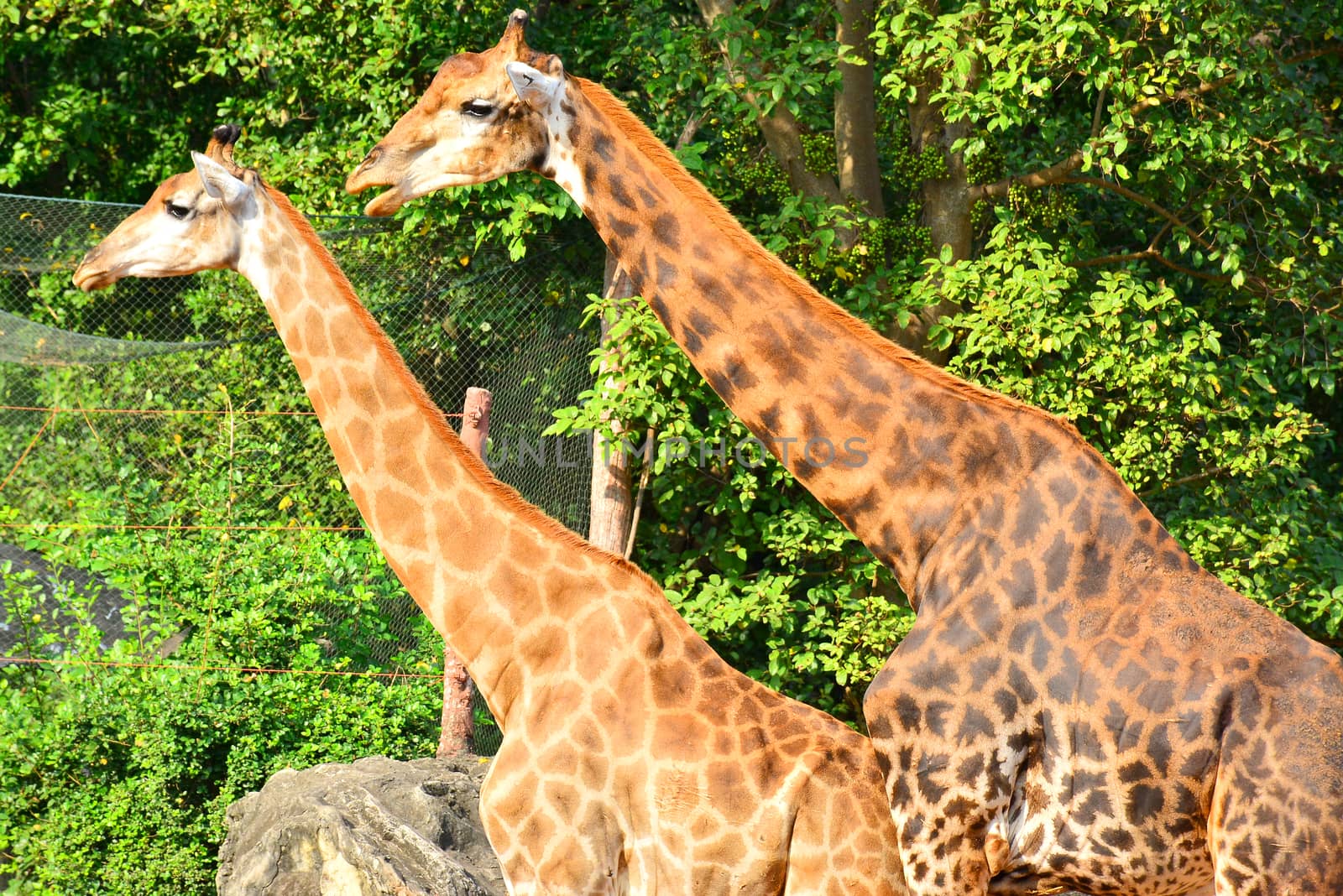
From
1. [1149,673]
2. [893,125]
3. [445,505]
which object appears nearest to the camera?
[1149,673]

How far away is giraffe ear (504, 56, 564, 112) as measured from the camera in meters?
4.54

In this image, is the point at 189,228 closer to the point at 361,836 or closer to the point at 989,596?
the point at 361,836

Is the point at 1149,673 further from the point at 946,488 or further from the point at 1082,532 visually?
the point at 946,488

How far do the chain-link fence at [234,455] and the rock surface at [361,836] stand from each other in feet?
6.14

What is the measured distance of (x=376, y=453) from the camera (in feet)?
15.1

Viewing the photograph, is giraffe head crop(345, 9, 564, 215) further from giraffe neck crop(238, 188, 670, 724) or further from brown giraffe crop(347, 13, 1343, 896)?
giraffe neck crop(238, 188, 670, 724)

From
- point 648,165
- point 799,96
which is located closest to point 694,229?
point 648,165

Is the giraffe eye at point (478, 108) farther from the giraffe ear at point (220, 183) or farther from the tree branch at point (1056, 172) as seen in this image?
the tree branch at point (1056, 172)

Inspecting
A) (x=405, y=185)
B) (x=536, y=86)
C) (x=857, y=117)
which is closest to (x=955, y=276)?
(x=857, y=117)

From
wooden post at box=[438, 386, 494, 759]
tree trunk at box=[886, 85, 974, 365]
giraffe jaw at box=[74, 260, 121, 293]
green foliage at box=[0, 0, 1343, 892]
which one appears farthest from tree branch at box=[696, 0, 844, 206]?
giraffe jaw at box=[74, 260, 121, 293]

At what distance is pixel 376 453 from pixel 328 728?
3.44 metres

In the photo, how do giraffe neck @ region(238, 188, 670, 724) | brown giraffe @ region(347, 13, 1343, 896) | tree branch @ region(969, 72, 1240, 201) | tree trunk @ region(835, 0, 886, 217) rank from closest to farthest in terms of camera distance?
brown giraffe @ region(347, 13, 1343, 896) < giraffe neck @ region(238, 188, 670, 724) < tree branch @ region(969, 72, 1240, 201) < tree trunk @ region(835, 0, 886, 217)

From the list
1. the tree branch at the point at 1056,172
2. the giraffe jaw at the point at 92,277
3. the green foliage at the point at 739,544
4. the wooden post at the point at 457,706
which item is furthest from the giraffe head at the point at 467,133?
the tree branch at the point at 1056,172

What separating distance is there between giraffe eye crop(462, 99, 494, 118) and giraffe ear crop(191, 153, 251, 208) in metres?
0.74
